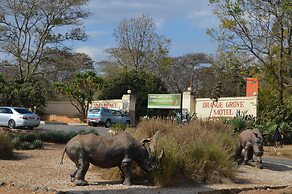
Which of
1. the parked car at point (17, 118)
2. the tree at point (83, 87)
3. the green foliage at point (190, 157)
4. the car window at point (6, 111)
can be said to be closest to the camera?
the green foliage at point (190, 157)

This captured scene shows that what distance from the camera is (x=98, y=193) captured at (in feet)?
34.2

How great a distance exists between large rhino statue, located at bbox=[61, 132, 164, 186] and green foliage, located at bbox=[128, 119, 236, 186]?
0.45 m

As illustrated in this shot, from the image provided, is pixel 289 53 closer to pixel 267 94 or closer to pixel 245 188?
pixel 267 94

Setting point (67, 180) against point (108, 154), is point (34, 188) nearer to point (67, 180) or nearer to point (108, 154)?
point (67, 180)

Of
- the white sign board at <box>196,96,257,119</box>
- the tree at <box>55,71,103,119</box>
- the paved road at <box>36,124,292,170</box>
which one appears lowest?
the paved road at <box>36,124,292,170</box>

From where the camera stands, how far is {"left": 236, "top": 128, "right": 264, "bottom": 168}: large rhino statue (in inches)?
667

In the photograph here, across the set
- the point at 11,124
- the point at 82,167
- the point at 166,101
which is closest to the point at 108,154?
the point at 82,167

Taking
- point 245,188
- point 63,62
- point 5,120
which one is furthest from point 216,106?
point 245,188

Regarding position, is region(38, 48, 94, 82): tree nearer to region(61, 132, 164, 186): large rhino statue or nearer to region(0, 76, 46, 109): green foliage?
region(0, 76, 46, 109): green foliage

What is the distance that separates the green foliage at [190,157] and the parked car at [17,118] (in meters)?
17.5

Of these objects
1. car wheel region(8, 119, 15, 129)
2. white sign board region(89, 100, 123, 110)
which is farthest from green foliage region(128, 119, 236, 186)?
white sign board region(89, 100, 123, 110)

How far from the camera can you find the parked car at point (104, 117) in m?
42.4

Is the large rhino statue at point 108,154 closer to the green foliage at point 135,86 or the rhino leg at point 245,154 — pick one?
the rhino leg at point 245,154

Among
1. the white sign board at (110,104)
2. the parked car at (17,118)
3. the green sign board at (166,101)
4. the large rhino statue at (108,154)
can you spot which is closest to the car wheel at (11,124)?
the parked car at (17,118)
